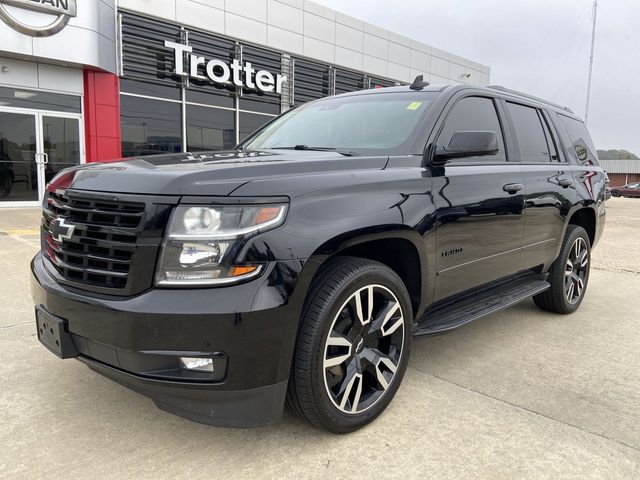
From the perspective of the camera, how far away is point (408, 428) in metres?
2.53

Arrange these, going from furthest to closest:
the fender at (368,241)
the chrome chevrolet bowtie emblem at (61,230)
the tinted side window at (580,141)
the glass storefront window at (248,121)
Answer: the glass storefront window at (248,121) → the tinted side window at (580,141) → the chrome chevrolet bowtie emblem at (61,230) → the fender at (368,241)

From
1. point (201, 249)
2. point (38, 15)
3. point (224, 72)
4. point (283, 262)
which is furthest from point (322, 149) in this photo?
point (224, 72)

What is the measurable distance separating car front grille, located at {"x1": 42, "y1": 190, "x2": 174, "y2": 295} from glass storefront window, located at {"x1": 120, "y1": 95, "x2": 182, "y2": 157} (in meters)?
12.0

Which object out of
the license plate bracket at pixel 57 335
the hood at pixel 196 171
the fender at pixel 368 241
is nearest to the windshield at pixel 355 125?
the hood at pixel 196 171

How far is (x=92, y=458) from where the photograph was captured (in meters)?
2.23

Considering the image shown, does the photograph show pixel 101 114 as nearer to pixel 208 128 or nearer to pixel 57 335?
pixel 208 128

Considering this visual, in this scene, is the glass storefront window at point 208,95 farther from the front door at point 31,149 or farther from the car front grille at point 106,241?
the car front grille at point 106,241

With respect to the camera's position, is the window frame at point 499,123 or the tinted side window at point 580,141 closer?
the window frame at point 499,123

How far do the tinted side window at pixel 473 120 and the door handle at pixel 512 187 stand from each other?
8.5 inches

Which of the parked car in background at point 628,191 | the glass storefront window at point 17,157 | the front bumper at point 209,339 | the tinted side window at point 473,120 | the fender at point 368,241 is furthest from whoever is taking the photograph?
the parked car in background at point 628,191

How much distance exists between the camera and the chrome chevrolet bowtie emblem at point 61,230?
224 cm

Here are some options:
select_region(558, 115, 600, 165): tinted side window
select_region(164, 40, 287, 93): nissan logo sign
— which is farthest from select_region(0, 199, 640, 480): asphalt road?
select_region(164, 40, 287, 93): nissan logo sign

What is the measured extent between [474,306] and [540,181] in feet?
4.11

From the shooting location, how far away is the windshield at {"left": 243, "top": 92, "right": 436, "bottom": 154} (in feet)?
10.1
